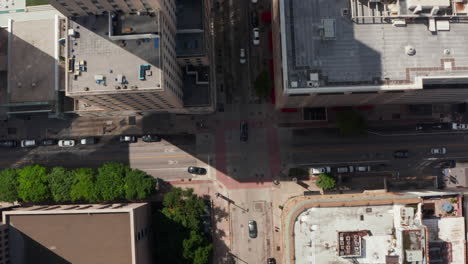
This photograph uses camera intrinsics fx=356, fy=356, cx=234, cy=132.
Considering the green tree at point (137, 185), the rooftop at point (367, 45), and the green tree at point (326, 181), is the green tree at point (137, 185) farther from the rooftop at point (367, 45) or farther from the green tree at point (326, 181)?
the rooftop at point (367, 45)

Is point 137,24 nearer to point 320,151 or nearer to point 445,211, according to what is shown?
point 320,151

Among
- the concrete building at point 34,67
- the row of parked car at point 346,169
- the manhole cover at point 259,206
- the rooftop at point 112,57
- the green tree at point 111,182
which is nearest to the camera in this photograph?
the rooftop at point 112,57

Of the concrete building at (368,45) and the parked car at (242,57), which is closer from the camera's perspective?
the concrete building at (368,45)

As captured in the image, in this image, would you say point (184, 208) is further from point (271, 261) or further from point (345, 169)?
point (345, 169)

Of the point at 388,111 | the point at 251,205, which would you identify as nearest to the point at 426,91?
the point at 388,111

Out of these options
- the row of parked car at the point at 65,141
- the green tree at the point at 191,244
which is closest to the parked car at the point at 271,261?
the green tree at the point at 191,244

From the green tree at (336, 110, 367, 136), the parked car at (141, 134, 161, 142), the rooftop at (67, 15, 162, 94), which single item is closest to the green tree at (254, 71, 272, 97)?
the green tree at (336, 110, 367, 136)

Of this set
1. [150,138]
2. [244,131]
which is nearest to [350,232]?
[244,131]
